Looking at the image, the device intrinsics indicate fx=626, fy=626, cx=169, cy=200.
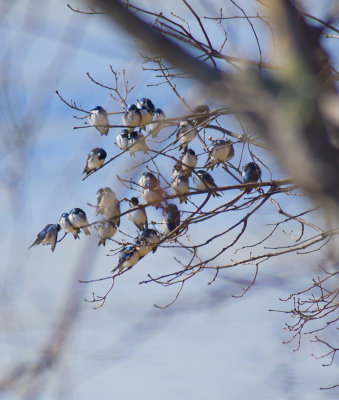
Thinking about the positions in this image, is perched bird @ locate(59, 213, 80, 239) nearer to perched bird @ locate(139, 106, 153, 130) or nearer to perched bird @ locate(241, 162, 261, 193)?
perched bird @ locate(139, 106, 153, 130)

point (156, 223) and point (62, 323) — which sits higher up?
point (156, 223)

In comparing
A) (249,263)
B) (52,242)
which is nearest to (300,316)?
(249,263)

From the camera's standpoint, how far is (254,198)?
4035mm

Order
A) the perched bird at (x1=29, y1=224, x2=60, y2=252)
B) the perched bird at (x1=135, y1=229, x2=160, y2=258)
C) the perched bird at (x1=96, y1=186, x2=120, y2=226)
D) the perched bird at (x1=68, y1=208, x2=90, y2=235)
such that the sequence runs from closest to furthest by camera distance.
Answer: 1. the perched bird at (x1=96, y1=186, x2=120, y2=226)
2. the perched bird at (x1=135, y1=229, x2=160, y2=258)
3. the perched bird at (x1=68, y1=208, x2=90, y2=235)
4. the perched bird at (x1=29, y1=224, x2=60, y2=252)

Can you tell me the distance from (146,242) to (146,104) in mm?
1080

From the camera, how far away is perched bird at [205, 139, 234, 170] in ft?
14.8

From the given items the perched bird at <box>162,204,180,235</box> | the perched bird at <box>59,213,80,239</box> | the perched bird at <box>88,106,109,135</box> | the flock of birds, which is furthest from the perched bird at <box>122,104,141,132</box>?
the perched bird at <box>59,213,80,239</box>

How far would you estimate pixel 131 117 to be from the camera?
4414 mm

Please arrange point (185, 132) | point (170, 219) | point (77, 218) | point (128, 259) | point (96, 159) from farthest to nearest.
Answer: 1. point (96, 159)
2. point (77, 218)
3. point (185, 132)
4. point (128, 259)
5. point (170, 219)

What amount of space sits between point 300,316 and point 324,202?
10.9 ft

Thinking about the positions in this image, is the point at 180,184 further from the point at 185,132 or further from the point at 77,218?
the point at 77,218

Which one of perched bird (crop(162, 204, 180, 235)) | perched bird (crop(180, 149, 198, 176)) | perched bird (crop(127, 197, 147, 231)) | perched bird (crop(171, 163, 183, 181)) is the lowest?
perched bird (crop(162, 204, 180, 235))

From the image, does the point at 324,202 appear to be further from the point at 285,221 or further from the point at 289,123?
the point at 285,221

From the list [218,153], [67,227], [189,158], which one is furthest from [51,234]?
[218,153]
